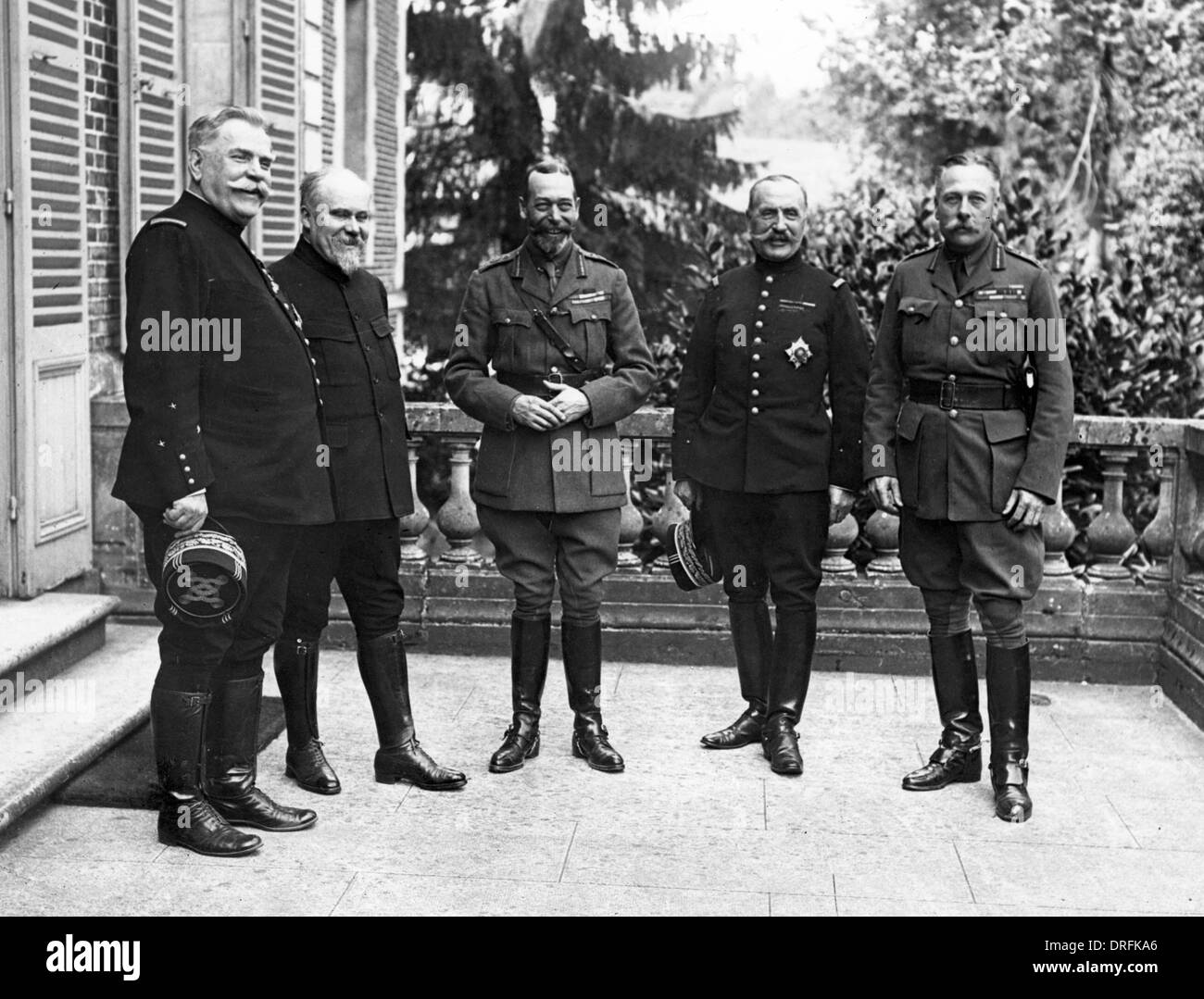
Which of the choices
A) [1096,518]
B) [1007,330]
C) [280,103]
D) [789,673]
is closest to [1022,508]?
[1007,330]

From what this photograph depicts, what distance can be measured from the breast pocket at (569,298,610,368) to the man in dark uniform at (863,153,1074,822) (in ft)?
3.24

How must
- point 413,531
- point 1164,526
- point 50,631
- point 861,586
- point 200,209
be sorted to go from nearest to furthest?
point 200,209
point 50,631
point 1164,526
point 861,586
point 413,531

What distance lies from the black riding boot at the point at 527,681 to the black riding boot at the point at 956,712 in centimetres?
130

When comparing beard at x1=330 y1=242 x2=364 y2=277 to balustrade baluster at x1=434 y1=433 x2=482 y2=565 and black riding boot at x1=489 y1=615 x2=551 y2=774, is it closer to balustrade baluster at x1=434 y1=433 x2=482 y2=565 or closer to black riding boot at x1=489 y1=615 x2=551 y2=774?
black riding boot at x1=489 y1=615 x2=551 y2=774

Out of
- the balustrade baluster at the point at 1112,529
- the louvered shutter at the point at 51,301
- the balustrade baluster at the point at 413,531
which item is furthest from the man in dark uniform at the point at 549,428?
the balustrade baluster at the point at 1112,529

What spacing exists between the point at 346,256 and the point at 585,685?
1.73 m

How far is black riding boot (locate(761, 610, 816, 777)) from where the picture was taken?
5984mm

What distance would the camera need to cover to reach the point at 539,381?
19.3 ft

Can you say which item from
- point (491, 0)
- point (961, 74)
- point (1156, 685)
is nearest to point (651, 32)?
point (491, 0)

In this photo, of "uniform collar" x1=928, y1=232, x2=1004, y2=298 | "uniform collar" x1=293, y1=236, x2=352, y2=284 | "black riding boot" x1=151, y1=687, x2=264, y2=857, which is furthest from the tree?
"black riding boot" x1=151, y1=687, x2=264, y2=857

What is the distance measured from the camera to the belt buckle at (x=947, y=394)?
554 cm

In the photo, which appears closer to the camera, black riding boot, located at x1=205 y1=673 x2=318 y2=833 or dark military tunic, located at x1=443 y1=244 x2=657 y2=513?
black riding boot, located at x1=205 y1=673 x2=318 y2=833

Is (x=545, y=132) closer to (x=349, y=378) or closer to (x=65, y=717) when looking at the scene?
(x=65, y=717)

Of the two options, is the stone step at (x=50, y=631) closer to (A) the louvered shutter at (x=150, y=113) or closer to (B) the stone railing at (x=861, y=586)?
(B) the stone railing at (x=861, y=586)
